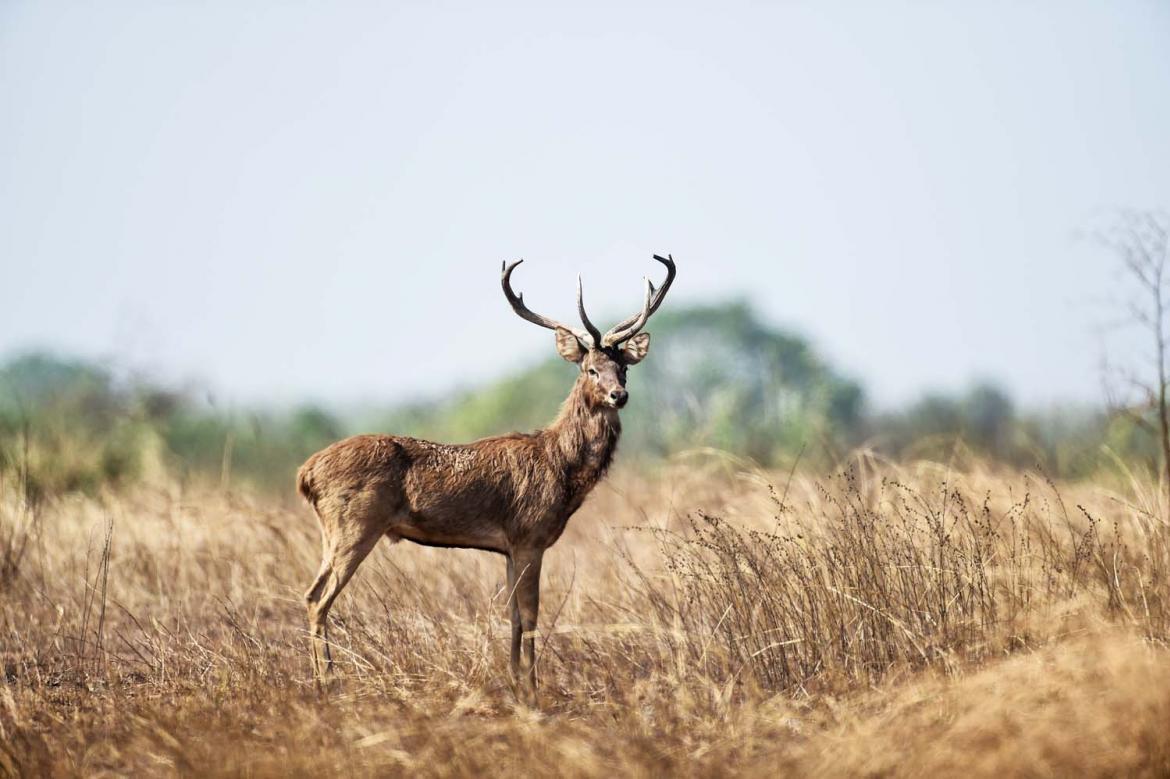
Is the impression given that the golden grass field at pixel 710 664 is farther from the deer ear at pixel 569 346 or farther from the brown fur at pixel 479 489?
the deer ear at pixel 569 346

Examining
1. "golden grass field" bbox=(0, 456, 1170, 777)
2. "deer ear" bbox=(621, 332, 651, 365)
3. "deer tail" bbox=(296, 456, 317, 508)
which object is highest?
"deer ear" bbox=(621, 332, 651, 365)

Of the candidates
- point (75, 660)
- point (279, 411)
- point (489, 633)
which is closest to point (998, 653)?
point (489, 633)

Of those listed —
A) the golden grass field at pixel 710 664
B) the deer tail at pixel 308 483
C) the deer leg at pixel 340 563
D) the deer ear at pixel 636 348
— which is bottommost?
the golden grass field at pixel 710 664

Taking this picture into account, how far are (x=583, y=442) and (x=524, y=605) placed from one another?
1211mm

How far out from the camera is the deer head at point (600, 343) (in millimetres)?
8633

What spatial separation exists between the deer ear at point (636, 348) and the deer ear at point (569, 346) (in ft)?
1.05

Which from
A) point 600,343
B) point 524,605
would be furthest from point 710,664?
point 600,343

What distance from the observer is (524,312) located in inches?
353

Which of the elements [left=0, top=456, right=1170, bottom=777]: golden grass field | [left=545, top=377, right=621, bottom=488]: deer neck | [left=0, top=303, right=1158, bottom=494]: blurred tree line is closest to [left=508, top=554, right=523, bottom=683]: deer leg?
[left=0, top=456, right=1170, bottom=777]: golden grass field

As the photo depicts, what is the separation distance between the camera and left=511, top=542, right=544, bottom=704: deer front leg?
7.98 meters

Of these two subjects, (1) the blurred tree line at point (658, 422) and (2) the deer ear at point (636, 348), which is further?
(1) the blurred tree line at point (658, 422)

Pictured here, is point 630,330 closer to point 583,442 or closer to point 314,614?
point 583,442

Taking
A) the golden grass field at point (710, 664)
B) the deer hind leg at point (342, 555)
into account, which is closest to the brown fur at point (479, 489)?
the deer hind leg at point (342, 555)

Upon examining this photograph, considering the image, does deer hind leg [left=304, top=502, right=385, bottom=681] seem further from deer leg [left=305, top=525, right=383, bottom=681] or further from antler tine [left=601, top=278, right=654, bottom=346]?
antler tine [left=601, top=278, right=654, bottom=346]
